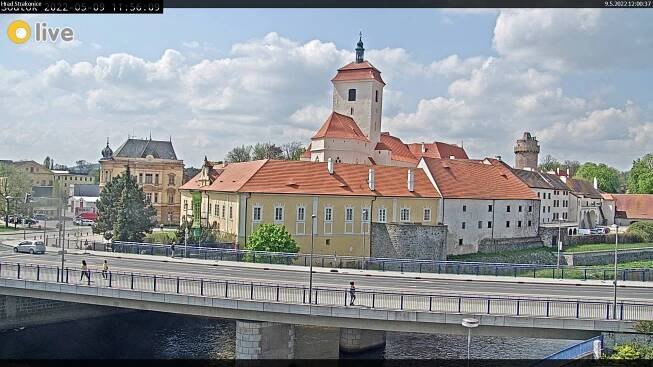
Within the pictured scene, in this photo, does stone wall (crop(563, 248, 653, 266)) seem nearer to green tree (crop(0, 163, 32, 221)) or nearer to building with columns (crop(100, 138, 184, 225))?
building with columns (crop(100, 138, 184, 225))

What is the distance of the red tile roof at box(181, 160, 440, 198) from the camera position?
41.8 metres

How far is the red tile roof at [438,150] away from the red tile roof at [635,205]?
58.7 feet

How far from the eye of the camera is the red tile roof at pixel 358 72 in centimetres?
6201

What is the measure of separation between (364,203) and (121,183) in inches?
722

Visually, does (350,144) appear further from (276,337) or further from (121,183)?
(276,337)

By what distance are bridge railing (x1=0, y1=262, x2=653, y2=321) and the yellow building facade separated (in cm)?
1607

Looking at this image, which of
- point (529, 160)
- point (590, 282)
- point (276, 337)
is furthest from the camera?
point (529, 160)

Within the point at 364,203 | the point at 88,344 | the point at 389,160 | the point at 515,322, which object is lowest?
the point at 88,344

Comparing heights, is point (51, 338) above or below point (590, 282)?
below

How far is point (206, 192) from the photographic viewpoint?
4694cm

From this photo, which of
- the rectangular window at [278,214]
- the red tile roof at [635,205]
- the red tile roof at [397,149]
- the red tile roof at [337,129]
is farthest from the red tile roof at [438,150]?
the rectangular window at [278,214]

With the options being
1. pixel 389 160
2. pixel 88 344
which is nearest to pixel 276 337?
pixel 88 344

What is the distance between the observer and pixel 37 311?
97.9 ft

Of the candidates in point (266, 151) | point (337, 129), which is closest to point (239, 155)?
point (266, 151)
